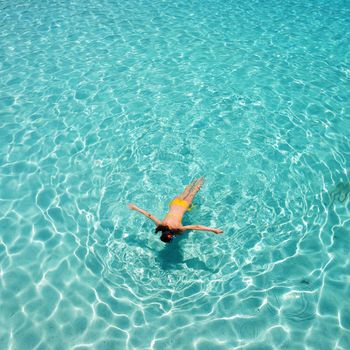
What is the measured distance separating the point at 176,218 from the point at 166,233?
0.42 metres

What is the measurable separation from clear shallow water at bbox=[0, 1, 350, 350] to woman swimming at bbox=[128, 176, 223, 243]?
35cm

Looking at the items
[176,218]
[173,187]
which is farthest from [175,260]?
[173,187]

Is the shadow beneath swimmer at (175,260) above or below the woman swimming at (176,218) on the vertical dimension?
below

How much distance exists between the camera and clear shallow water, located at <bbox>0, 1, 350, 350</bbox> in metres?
4.99

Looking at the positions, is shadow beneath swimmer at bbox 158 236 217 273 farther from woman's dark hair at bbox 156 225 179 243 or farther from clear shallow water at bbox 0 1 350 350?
woman's dark hair at bbox 156 225 179 243

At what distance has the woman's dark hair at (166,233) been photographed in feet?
15.9

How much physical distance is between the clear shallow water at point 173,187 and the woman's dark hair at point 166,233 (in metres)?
0.86

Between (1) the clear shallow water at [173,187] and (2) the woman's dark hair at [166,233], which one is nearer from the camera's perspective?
(2) the woman's dark hair at [166,233]

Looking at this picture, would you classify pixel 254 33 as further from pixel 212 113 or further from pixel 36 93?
pixel 36 93

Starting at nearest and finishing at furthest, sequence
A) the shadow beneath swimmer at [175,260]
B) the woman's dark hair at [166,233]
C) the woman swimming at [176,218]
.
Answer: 1. the woman's dark hair at [166,233]
2. the woman swimming at [176,218]
3. the shadow beneath swimmer at [175,260]

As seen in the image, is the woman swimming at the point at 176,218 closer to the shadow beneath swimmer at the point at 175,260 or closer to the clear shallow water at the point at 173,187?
the clear shallow water at the point at 173,187

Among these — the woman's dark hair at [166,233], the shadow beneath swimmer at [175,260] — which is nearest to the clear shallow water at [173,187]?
the shadow beneath swimmer at [175,260]

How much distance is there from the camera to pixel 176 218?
5.23 meters

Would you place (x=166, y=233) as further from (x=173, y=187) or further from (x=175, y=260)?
(x=173, y=187)
